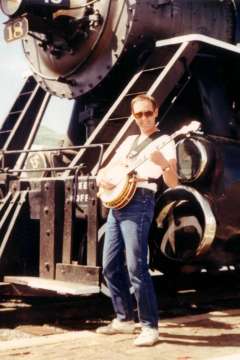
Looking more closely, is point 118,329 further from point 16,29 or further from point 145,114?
point 16,29

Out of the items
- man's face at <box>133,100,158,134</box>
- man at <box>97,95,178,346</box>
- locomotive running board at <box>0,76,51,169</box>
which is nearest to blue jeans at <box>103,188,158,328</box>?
man at <box>97,95,178,346</box>

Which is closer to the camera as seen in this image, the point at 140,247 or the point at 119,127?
the point at 140,247

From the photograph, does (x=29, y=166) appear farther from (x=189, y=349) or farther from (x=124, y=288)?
(x=189, y=349)

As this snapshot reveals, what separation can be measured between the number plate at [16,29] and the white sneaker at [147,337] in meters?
2.86

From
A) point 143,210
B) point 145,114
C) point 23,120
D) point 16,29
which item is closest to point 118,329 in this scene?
point 143,210

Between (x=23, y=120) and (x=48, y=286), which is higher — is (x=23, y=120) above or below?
above

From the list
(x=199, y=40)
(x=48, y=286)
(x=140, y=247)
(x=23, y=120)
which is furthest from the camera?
(x=23, y=120)

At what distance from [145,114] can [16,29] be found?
2.07 meters

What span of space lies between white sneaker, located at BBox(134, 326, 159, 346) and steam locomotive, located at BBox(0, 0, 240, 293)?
0.62 metres

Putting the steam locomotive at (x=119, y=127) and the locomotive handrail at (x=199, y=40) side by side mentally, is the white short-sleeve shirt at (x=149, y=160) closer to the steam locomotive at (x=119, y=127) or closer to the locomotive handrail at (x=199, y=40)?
the steam locomotive at (x=119, y=127)

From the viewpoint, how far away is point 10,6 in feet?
16.7

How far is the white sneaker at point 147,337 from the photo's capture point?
3.37 m

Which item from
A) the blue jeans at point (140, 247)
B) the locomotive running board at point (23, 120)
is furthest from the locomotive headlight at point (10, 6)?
the blue jeans at point (140, 247)

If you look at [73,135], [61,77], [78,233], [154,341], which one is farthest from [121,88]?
[154,341]
